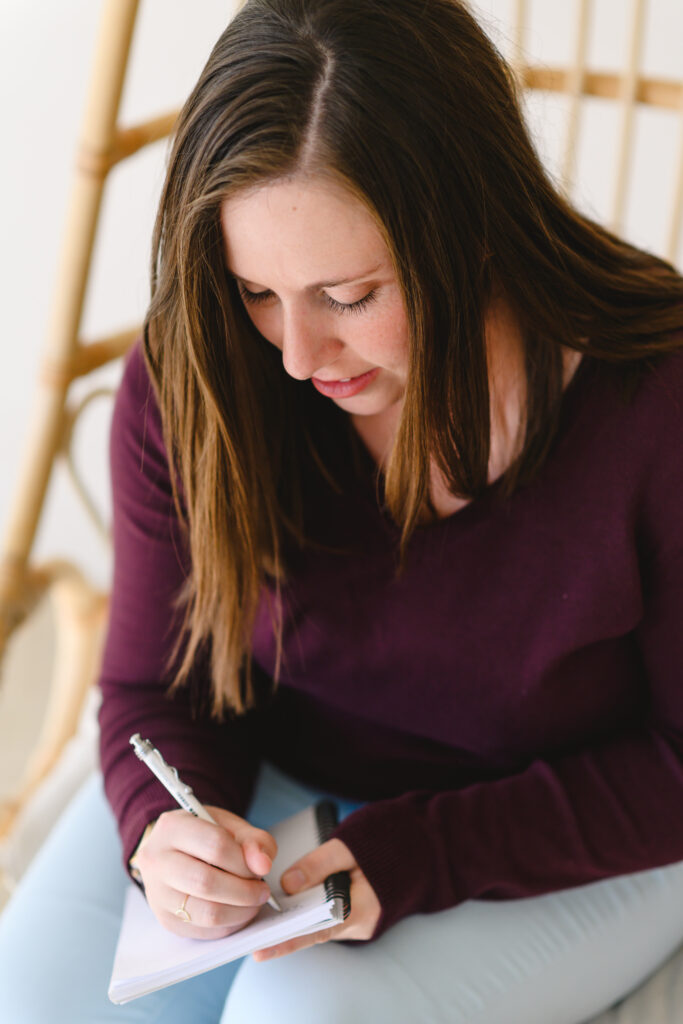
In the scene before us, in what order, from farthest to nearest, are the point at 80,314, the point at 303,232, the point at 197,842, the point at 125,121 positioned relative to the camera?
1. the point at 125,121
2. the point at 80,314
3. the point at 197,842
4. the point at 303,232

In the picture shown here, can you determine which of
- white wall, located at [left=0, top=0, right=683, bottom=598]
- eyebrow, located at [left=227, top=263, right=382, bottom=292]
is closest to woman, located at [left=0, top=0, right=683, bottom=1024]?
eyebrow, located at [left=227, top=263, right=382, bottom=292]

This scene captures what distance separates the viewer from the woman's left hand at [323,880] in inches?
29.3

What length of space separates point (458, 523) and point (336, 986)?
0.35 meters

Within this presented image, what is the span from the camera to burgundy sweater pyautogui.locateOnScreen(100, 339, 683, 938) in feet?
2.55

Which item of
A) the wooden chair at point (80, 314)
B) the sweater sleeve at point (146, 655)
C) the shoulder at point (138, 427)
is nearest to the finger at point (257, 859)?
the sweater sleeve at point (146, 655)

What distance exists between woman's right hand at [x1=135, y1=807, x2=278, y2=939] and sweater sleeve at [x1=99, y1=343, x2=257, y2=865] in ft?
0.27

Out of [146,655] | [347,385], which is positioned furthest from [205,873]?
[347,385]

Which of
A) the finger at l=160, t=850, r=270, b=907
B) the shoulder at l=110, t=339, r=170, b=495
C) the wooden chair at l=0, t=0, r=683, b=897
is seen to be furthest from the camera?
the wooden chair at l=0, t=0, r=683, b=897

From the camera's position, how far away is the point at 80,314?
1148 millimetres

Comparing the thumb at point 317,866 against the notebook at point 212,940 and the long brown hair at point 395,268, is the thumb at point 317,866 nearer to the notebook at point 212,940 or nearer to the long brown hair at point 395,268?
the notebook at point 212,940

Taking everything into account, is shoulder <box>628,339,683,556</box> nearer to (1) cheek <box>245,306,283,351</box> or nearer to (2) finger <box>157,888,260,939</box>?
(1) cheek <box>245,306,283,351</box>

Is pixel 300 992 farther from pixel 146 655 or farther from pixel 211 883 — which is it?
pixel 146 655

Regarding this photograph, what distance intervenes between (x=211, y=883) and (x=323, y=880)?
94mm

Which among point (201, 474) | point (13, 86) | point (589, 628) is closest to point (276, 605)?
point (201, 474)
